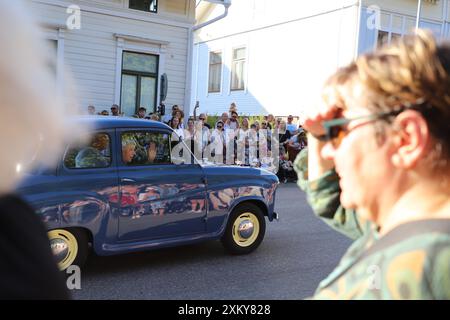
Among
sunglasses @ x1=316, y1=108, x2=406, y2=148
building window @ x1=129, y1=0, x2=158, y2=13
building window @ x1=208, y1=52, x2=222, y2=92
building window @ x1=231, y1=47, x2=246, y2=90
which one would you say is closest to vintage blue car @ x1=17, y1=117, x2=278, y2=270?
sunglasses @ x1=316, y1=108, x2=406, y2=148

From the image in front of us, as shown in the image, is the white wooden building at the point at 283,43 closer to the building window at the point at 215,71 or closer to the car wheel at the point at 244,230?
the building window at the point at 215,71

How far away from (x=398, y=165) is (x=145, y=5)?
49.1 ft

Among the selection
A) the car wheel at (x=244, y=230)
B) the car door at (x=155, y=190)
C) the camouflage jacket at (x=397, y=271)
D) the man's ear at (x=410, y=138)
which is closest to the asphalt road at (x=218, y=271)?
the car wheel at (x=244, y=230)

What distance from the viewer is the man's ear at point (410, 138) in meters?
1.17

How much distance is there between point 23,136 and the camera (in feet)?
3.28

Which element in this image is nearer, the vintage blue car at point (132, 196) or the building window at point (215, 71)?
the vintage blue car at point (132, 196)

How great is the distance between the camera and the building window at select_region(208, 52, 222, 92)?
83.4ft

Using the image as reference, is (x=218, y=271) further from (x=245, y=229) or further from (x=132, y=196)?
(x=132, y=196)

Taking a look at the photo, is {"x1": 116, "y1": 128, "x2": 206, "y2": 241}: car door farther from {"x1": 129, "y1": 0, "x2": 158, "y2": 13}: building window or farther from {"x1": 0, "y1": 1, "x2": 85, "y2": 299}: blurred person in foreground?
{"x1": 129, "y1": 0, "x2": 158, "y2": 13}: building window

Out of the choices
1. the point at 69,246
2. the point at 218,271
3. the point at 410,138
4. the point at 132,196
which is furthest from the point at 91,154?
the point at 410,138

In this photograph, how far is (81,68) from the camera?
14.4 meters

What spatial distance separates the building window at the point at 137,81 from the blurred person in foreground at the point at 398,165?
1440 centimetres

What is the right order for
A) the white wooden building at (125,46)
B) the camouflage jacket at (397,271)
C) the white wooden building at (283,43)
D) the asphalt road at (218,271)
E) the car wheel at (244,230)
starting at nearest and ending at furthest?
the camouflage jacket at (397,271), the asphalt road at (218,271), the car wheel at (244,230), the white wooden building at (125,46), the white wooden building at (283,43)

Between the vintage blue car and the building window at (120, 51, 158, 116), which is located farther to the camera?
the building window at (120, 51, 158, 116)
